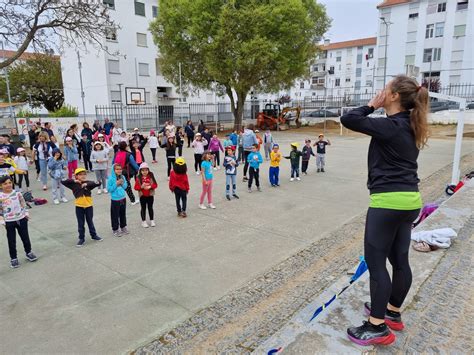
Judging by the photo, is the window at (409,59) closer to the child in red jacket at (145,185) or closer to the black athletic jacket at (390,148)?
the child in red jacket at (145,185)

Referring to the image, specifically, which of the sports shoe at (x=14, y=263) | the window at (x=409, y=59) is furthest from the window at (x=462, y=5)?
the sports shoe at (x=14, y=263)

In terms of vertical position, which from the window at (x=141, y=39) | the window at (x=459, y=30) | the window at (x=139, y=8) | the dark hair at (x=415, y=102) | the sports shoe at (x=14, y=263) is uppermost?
the window at (x=139, y=8)

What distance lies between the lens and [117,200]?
6535mm

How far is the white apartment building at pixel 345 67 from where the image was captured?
65.5 m

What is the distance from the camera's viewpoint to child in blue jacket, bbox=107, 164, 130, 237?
6.52 m

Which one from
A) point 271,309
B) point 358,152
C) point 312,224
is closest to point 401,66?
point 358,152

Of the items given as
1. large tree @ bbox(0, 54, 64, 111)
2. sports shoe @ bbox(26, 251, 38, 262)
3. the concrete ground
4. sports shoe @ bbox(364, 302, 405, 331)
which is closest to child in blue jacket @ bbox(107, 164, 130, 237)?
the concrete ground

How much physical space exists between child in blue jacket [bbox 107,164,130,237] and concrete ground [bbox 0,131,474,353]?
0.82ft

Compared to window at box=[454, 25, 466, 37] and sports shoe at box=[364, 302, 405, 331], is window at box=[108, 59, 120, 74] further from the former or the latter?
window at box=[454, 25, 466, 37]

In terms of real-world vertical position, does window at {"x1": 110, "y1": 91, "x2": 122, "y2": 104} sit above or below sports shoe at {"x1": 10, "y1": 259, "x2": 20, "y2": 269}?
above

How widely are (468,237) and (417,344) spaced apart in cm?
326

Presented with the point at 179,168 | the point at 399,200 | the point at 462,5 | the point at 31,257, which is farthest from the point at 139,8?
the point at 399,200

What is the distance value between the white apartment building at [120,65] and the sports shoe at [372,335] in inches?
1312

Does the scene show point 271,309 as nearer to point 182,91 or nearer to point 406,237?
point 406,237
